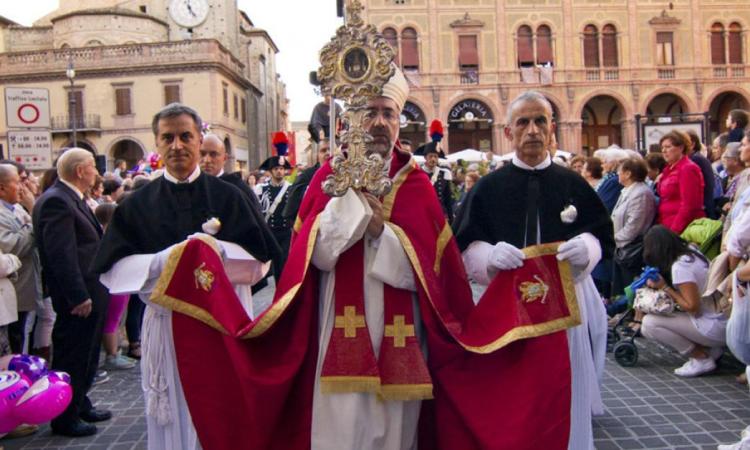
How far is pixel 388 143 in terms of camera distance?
3568 mm

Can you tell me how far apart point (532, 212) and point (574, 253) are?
39 cm

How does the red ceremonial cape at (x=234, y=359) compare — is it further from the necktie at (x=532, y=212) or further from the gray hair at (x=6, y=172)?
the gray hair at (x=6, y=172)

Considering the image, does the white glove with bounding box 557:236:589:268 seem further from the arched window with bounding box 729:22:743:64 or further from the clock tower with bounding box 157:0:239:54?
the clock tower with bounding box 157:0:239:54

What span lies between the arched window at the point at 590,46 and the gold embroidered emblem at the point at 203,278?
3501 centimetres

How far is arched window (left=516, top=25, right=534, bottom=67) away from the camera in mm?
35000

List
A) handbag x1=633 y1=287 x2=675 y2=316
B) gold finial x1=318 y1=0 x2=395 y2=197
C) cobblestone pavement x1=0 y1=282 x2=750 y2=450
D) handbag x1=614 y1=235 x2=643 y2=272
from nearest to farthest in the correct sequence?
gold finial x1=318 y1=0 x2=395 y2=197, cobblestone pavement x1=0 y1=282 x2=750 y2=450, handbag x1=633 y1=287 x2=675 y2=316, handbag x1=614 y1=235 x2=643 y2=272

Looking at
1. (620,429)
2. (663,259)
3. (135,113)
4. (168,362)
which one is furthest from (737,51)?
(168,362)

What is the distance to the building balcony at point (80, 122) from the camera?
36.1 metres

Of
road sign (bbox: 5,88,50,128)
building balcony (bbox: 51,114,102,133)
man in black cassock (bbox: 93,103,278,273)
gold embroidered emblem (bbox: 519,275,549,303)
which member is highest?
building balcony (bbox: 51,114,102,133)

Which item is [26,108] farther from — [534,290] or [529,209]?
[534,290]

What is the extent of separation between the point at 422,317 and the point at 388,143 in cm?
92

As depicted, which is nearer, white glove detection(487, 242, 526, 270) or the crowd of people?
the crowd of people

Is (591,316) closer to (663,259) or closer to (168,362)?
(663,259)

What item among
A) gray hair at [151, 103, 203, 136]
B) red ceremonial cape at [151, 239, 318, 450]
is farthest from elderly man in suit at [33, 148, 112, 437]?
red ceremonial cape at [151, 239, 318, 450]
